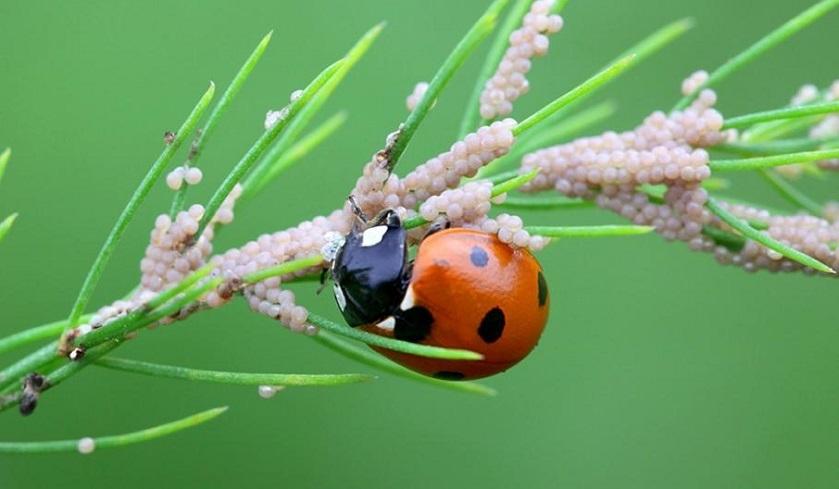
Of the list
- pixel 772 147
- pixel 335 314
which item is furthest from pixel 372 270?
pixel 335 314

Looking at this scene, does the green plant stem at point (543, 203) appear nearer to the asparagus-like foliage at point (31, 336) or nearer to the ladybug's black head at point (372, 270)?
the ladybug's black head at point (372, 270)

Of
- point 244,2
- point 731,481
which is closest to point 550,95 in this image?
point 244,2

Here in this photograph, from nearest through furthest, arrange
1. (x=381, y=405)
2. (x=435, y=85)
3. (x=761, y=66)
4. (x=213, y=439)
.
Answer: (x=435, y=85) → (x=213, y=439) → (x=381, y=405) → (x=761, y=66)

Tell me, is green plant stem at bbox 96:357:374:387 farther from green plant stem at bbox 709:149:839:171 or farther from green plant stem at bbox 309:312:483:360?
green plant stem at bbox 709:149:839:171

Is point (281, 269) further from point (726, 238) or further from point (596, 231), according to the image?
point (726, 238)

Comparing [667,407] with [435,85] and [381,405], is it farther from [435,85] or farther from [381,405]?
[435,85]

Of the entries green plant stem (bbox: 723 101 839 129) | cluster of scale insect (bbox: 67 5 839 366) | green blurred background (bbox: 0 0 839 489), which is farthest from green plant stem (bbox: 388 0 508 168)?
green blurred background (bbox: 0 0 839 489)
